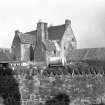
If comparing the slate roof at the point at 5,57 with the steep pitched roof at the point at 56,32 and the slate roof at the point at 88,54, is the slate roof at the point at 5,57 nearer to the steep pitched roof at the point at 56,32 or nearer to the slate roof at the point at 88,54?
the steep pitched roof at the point at 56,32

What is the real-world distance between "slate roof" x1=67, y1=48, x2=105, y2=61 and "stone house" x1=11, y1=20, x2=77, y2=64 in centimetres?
243

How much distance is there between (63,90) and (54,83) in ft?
3.53

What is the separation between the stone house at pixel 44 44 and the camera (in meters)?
48.1

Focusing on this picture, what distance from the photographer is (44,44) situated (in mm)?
48000

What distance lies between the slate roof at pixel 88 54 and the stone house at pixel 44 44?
7.98 feet

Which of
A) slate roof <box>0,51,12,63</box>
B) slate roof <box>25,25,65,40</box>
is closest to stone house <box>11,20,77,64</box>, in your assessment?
slate roof <box>25,25,65,40</box>

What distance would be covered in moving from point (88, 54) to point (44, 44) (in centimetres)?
869

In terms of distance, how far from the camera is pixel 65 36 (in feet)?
182

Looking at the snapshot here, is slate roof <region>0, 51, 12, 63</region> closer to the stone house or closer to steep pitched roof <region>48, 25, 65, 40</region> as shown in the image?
the stone house

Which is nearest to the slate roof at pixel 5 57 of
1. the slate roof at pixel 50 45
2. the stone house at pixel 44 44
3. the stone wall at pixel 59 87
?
the stone house at pixel 44 44

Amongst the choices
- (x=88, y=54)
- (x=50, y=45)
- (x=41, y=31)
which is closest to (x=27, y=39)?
(x=41, y=31)

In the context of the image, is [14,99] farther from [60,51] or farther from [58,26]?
[58,26]

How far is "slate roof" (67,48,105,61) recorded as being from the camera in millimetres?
45688

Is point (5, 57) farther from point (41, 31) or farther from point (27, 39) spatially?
point (41, 31)
